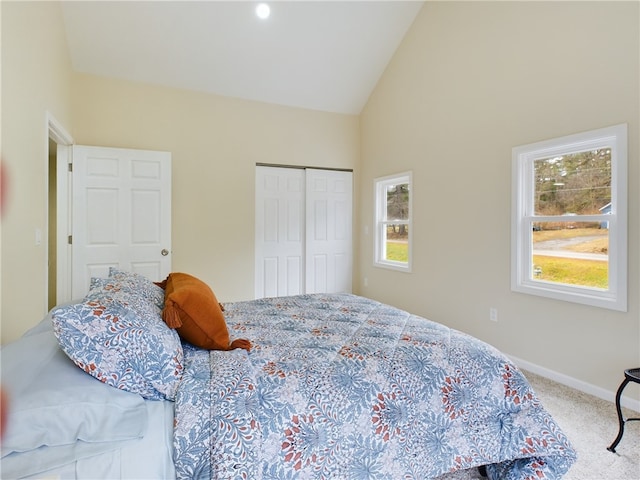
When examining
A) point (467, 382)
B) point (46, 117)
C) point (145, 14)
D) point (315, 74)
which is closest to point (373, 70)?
point (315, 74)

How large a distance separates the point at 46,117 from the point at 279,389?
2640 millimetres

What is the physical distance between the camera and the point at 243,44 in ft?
12.5

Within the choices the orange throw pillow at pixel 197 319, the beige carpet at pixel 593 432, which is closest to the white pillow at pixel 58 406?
the orange throw pillow at pixel 197 319

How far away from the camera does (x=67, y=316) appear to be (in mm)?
1122

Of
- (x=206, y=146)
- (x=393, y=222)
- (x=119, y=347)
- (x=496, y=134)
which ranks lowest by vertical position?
(x=119, y=347)

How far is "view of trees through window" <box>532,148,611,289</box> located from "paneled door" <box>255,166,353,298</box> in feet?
8.35

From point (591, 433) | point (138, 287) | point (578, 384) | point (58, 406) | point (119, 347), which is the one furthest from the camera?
point (578, 384)

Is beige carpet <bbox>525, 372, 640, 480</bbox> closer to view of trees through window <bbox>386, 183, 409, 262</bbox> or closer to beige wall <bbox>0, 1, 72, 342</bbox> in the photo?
view of trees through window <bbox>386, 183, 409, 262</bbox>

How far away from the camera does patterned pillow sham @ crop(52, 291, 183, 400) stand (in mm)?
1112

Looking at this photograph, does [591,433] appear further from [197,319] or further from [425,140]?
[425,140]

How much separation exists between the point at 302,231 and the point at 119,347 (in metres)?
3.65

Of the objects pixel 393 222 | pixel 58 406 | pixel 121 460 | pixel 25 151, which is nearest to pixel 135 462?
pixel 121 460

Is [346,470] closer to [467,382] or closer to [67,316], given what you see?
[467,382]

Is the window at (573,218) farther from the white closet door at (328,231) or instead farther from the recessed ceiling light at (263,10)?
the recessed ceiling light at (263,10)
